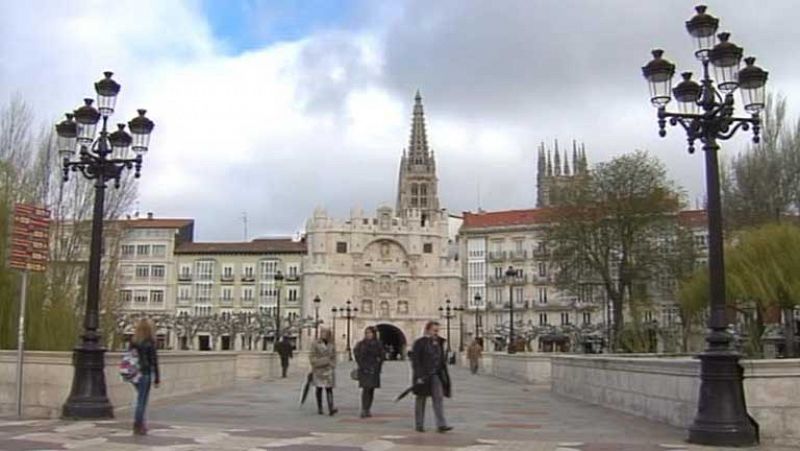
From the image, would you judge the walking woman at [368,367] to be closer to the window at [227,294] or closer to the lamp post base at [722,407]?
the lamp post base at [722,407]

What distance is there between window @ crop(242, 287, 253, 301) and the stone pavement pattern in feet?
302

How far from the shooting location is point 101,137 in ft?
55.0

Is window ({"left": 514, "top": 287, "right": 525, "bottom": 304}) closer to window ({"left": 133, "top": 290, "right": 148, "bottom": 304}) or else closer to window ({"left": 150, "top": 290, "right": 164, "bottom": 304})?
window ({"left": 150, "top": 290, "right": 164, "bottom": 304})

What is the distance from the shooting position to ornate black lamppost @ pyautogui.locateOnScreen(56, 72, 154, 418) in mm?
15406

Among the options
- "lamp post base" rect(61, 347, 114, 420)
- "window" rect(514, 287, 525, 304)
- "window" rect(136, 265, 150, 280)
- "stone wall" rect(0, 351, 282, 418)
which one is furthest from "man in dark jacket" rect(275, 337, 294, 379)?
"window" rect(136, 265, 150, 280)

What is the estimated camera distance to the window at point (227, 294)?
11238 cm

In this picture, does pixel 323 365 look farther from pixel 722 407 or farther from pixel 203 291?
pixel 203 291

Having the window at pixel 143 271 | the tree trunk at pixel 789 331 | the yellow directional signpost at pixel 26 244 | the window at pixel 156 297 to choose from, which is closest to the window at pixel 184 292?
the window at pixel 156 297

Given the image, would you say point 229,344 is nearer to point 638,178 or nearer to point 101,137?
point 638,178

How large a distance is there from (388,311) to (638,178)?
2490 inches

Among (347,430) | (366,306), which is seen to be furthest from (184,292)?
(347,430)

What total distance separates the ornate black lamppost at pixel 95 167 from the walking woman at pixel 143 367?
2.42 metres

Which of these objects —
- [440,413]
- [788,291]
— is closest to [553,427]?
[440,413]

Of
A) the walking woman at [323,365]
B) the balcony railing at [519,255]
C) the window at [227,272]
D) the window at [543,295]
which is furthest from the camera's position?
the window at [227,272]
